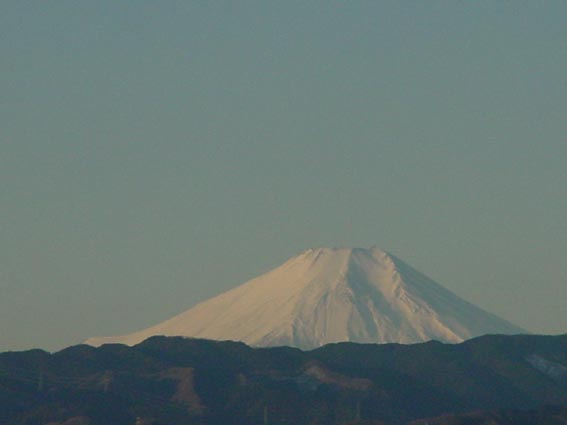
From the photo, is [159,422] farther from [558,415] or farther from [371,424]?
[558,415]

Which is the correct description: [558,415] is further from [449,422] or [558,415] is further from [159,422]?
[159,422]

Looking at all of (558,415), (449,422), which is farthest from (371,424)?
(558,415)

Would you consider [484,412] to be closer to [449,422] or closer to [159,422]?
[449,422]

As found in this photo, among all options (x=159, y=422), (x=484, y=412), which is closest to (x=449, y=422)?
(x=484, y=412)

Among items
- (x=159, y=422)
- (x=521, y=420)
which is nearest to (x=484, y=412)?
(x=521, y=420)

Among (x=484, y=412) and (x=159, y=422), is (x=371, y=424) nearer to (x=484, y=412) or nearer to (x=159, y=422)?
(x=484, y=412)
